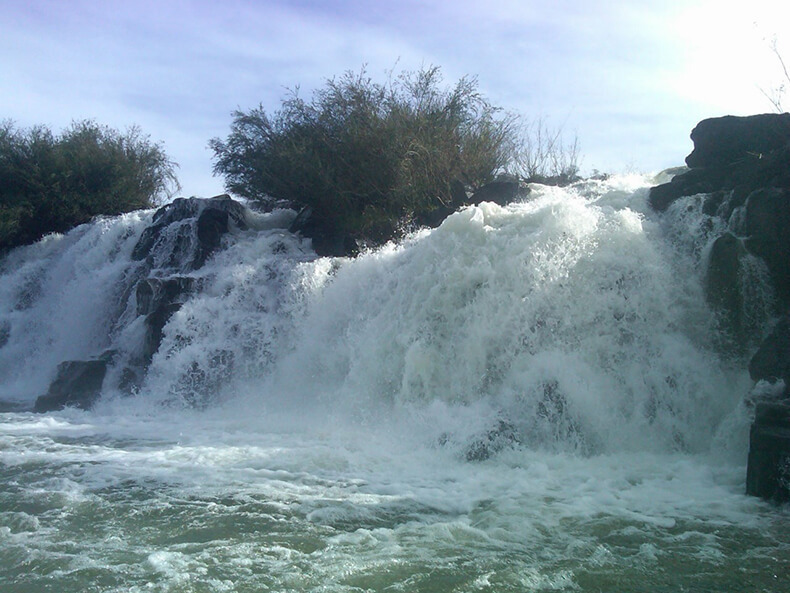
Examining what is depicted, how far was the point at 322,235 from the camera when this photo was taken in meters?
16.3

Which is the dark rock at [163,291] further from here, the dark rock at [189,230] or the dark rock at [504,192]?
the dark rock at [504,192]

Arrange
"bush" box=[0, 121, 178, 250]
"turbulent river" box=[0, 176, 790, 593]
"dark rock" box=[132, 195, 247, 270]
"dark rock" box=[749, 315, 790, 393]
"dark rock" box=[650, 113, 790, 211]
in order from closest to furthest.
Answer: "turbulent river" box=[0, 176, 790, 593], "dark rock" box=[749, 315, 790, 393], "dark rock" box=[650, 113, 790, 211], "dark rock" box=[132, 195, 247, 270], "bush" box=[0, 121, 178, 250]

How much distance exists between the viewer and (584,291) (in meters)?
9.07

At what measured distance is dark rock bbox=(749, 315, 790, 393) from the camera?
7094 millimetres

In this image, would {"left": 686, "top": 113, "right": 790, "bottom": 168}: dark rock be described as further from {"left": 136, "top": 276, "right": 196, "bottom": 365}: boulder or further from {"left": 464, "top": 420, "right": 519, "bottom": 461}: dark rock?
{"left": 136, "top": 276, "right": 196, "bottom": 365}: boulder

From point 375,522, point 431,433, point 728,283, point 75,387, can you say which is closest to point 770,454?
point 728,283

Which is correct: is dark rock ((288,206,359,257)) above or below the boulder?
above

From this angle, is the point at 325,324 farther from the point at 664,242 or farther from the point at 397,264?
the point at 664,242

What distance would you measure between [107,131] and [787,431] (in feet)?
75.9

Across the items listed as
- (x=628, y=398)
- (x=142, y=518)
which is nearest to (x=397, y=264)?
(x=628, y=398)

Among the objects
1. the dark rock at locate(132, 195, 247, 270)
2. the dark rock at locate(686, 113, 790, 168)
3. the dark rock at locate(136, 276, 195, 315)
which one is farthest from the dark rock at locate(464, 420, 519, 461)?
the dark rock at locate(132, 195, 247, 270)

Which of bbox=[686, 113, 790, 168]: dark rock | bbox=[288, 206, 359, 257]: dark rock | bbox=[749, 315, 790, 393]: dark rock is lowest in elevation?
bbox=[749, 315, 790, 393]: dark rock

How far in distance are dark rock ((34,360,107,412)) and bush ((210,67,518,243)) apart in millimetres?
6036

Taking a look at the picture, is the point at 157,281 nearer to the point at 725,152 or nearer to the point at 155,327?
the point at 155,327
